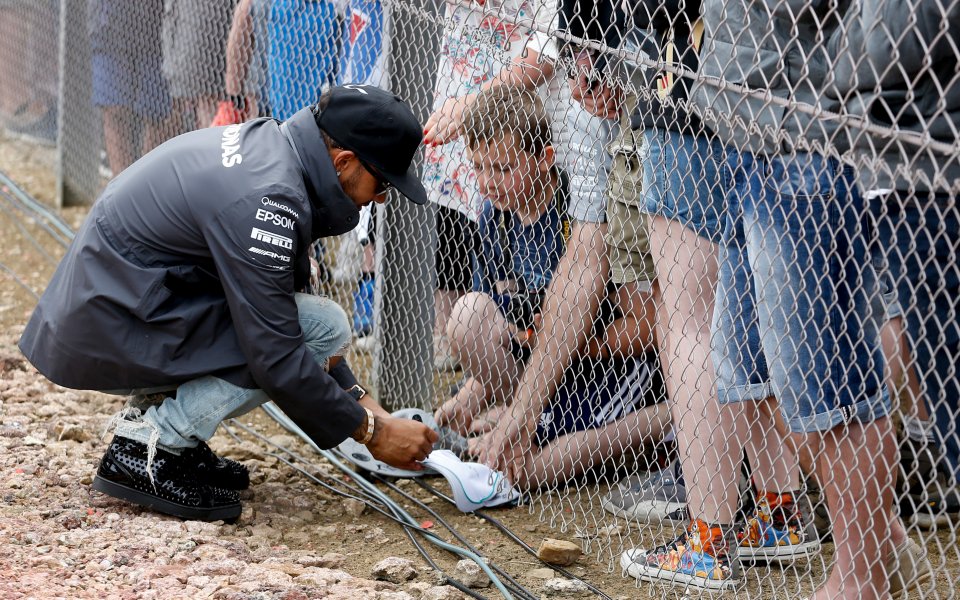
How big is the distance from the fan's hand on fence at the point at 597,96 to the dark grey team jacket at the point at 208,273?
2.41 ft

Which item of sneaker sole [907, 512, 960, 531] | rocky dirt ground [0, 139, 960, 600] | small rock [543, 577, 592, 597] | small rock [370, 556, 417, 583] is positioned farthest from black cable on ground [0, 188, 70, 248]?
sneaker sole [907, 512, 960, 531]

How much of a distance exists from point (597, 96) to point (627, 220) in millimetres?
385

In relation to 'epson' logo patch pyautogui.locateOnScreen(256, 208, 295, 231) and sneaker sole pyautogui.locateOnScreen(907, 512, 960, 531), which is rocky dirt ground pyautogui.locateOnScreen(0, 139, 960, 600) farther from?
'epson' logo patch pyautogui.locateOnScreen(256, 208, 295, 231)

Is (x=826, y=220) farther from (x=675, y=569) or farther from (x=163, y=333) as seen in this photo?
(x=163, y=333)

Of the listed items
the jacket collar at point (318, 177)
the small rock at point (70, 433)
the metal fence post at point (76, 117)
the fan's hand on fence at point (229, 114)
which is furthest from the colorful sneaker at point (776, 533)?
the metal fence post at point (76, 117)

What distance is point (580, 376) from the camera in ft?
12.9

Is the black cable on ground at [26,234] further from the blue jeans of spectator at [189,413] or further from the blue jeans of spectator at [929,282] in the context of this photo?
the blue jeans of spectator at [929,282]

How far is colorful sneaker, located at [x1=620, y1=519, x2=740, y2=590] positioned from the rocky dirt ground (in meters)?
0.05

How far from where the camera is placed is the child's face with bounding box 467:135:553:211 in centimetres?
381

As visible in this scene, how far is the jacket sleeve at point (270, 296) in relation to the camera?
10.3 feet

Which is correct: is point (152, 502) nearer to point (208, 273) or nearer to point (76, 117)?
point (208, 273)

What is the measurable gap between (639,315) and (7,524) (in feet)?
6.34

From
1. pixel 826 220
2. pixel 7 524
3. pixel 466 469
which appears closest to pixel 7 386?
pixel 7 524

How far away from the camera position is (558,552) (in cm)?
335
